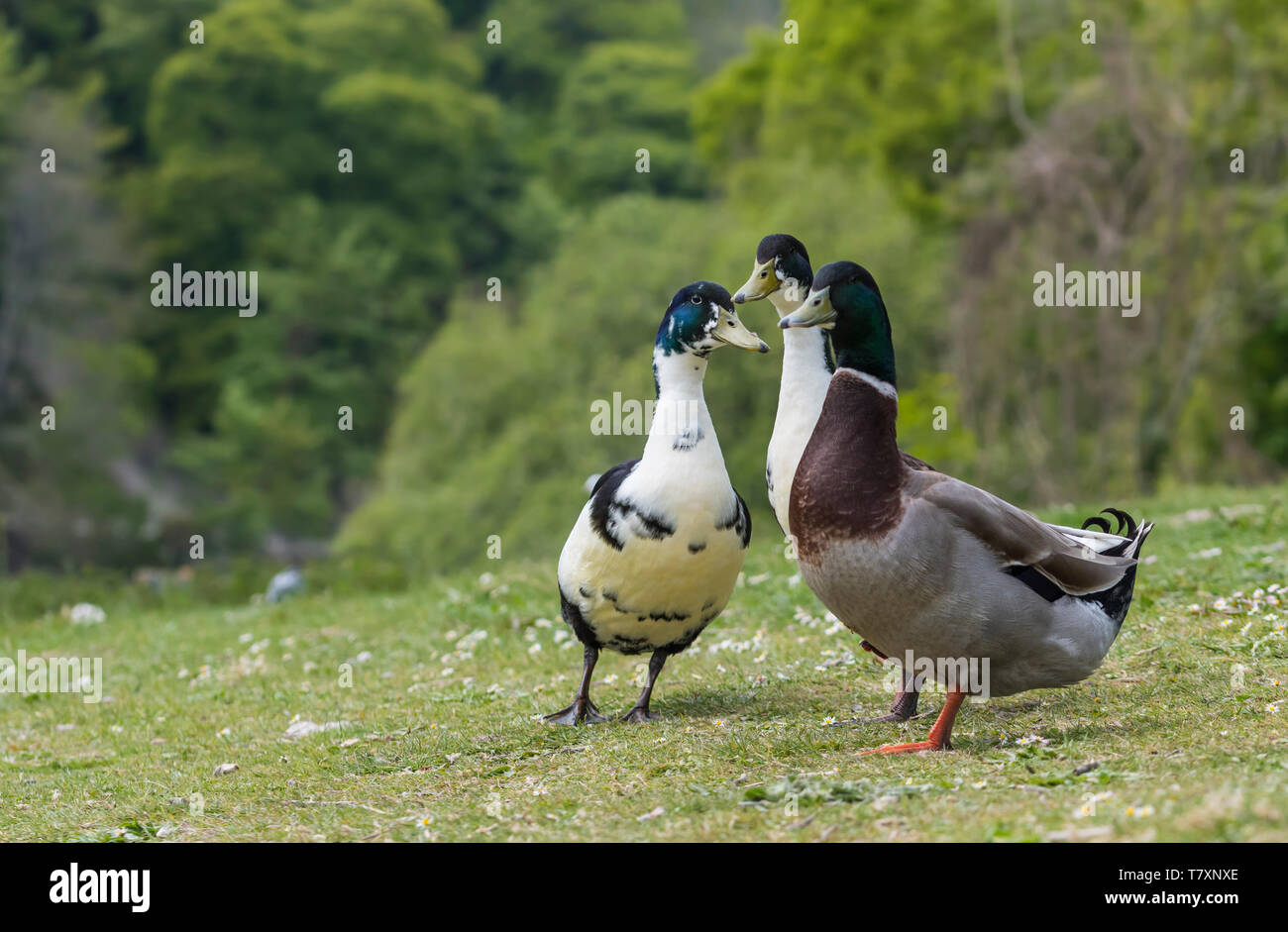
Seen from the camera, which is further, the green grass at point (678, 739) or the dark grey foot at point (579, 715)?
the dark grey foot at point (579, 715)

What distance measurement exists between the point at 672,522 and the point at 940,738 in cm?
182

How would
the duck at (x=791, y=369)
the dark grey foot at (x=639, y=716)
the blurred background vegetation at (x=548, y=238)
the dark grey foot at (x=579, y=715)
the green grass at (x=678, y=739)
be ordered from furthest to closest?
the blurred background vegetation at (x=548, y=238)
the dark grey foot at (x=579, y=715)
the dark grey foot at (x=639, y=716)
the duck at (x=791, y=369)
the green grass at (x=678, y=739)

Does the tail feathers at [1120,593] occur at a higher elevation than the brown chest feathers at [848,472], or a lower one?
lower

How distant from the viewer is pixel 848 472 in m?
6.34

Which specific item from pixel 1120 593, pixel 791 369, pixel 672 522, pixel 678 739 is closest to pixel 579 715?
pixel 678 739

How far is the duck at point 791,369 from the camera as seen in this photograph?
7609 mm

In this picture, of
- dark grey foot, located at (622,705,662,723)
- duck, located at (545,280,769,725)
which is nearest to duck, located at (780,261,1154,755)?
duck, located at (545,280,769,725)

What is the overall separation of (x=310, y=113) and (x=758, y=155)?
66.3 feet

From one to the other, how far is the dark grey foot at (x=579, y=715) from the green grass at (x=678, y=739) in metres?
0.15

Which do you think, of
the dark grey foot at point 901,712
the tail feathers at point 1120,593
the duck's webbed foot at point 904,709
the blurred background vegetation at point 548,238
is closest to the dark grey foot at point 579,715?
the dark grey foot at point 901,712

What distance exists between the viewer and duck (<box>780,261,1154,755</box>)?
20.3 ft

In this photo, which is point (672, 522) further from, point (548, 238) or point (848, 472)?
point (548, 238)

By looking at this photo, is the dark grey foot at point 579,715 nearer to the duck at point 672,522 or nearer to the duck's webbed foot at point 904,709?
the duck at point 672,522
